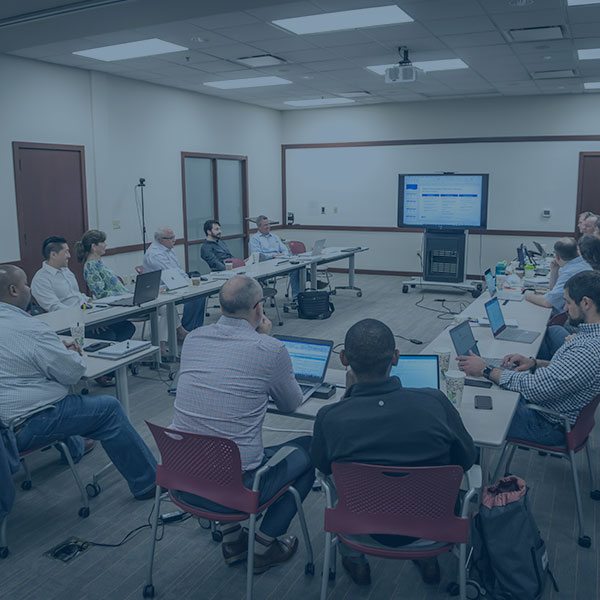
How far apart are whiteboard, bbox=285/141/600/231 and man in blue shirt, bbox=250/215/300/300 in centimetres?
300

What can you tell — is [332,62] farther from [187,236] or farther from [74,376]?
[74,376]

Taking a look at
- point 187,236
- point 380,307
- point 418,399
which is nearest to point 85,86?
point 187,236

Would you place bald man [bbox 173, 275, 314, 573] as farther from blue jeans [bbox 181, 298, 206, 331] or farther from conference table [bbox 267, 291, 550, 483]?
blue jeans [bbox 181, 298, 206, 331]

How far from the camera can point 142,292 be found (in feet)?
17.1

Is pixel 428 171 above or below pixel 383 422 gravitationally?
above

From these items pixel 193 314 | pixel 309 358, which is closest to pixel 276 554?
pixel 309 358

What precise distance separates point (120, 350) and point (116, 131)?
506 cm

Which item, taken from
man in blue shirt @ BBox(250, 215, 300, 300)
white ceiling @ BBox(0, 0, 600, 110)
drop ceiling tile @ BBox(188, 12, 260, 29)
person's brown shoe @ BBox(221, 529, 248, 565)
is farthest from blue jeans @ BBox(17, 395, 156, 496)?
man in blue shirt @ BBox(250, 215, 300, 300)

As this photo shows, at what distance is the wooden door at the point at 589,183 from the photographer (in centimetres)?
986

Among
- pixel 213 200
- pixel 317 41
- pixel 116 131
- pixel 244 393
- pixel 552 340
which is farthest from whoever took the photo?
pixel 213 200

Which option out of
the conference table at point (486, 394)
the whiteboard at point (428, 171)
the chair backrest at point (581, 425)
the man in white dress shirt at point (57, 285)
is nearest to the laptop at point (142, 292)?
the man in white dress shirt at point (57, 285)

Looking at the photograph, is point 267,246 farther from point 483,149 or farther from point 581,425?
point 581,425

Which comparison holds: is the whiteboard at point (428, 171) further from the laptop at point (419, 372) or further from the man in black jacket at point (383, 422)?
the man in black jacket at point (383, 422)

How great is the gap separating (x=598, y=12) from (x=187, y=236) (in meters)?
6.25
